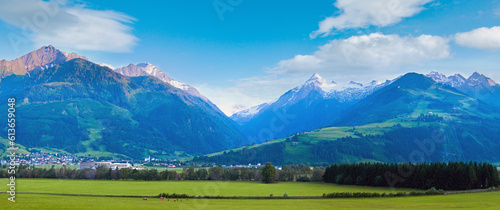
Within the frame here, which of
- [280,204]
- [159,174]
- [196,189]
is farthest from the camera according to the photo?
[159,174]

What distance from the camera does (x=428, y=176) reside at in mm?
104812

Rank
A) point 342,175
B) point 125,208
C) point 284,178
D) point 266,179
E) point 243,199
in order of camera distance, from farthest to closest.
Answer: point 284,178 → point 266,179 → point 342,175 → point 243,199 → point 125,208

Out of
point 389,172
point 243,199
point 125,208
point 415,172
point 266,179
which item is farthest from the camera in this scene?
point 266,179

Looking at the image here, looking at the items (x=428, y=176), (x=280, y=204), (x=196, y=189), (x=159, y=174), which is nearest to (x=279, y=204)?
(x=280, y=204)

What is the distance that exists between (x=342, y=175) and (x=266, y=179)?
103 feet

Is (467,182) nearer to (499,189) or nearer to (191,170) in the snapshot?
(499,189)

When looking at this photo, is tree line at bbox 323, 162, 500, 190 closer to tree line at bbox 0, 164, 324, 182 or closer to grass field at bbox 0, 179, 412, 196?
grass field at bbox 0, 179, 412, 196

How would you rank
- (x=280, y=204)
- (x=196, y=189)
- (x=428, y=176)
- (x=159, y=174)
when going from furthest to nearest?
(x=159, y=174), (x=196, y=189), (x=428, y=176), (x=280, y=204)

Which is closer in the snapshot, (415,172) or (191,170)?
(415,172)

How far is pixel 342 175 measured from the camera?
135m

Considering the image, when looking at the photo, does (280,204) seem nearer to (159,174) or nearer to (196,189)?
(196,189)

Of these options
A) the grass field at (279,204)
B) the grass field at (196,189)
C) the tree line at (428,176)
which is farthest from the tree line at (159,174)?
the grass field at (279,204)

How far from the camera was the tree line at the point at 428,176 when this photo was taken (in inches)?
3839

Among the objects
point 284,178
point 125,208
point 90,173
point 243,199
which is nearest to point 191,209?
point 125,208
